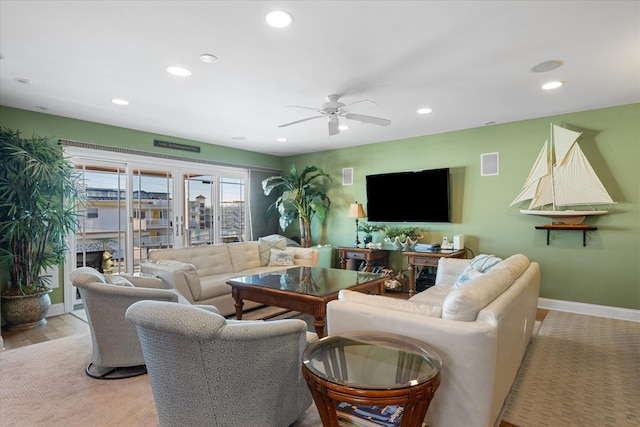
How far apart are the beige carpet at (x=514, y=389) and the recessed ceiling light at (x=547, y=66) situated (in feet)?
8.04

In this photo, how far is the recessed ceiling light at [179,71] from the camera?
2902mm

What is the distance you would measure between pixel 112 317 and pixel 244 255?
239 cm

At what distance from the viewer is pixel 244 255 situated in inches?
192

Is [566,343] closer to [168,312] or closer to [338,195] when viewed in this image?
[168,312]

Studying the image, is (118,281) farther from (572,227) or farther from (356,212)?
(572,227)

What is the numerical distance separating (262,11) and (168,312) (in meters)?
1.80

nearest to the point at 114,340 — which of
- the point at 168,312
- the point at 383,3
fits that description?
the point at 168,312

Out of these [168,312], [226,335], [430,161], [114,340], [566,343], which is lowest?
[566,343]

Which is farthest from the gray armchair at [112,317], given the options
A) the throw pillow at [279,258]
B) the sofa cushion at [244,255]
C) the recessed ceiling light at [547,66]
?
the recessed ceiling light at [547,66]

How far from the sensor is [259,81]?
10.5 ft

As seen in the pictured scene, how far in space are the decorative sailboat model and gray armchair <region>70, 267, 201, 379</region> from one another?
4.30 meters

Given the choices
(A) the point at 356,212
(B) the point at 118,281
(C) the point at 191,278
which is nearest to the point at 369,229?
(A) the point at 356,212

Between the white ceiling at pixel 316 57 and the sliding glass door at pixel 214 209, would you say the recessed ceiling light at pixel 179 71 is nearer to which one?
the white ceiling at pixel 316 57

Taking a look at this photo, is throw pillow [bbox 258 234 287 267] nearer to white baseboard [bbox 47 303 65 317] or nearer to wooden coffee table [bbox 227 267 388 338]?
wooden coffee table [bbox 227 267 388 338]
